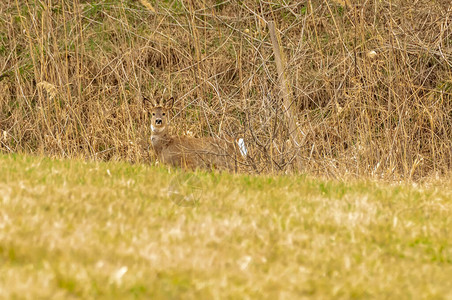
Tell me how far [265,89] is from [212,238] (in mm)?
6140

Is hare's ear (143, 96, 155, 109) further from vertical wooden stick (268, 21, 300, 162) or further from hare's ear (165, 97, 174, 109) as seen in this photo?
vertical wooden stick (268, 21, 300, 162)

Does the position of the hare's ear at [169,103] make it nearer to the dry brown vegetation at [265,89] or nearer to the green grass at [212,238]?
the dry brown vegetation at [265,89]

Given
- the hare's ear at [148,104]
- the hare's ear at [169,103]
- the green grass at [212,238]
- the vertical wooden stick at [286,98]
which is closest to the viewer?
the green grass at [212,238]

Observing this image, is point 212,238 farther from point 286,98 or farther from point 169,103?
point 169,103

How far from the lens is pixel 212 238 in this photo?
440 cm

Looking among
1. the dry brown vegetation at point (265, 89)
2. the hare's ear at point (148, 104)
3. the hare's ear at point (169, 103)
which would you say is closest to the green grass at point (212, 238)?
the dry brown vegetation at point (265, 89)

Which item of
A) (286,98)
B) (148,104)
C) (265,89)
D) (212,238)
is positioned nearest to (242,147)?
(286,98)

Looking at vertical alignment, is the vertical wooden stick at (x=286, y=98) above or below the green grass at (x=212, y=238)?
above

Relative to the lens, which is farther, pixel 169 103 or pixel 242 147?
pixel 169 103

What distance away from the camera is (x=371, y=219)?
204 inches

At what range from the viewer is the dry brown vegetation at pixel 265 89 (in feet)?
28.2

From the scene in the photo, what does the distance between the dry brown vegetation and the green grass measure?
92.7 inches

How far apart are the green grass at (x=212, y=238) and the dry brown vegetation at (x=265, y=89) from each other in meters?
2.35

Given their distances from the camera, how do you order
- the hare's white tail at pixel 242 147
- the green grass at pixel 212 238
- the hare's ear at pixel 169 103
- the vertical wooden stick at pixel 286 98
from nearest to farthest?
1. the green grass at pixel 212 238
2. the vertical wooden stick at pixel 286 98
3. the hare's white tail at pixel 242 147
4. the hare's ear at pixel 169 103
